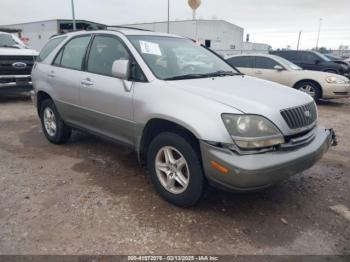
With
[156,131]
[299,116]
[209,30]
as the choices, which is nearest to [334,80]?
[299,116]

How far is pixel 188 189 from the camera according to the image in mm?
3080

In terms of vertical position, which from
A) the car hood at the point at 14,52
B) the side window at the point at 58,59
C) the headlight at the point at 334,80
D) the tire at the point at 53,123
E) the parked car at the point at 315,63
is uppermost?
the side window at the point at 58,59

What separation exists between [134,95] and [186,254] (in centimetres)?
171

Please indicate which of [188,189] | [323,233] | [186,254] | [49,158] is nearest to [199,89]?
[188,189]

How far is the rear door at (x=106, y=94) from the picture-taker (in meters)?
3.62

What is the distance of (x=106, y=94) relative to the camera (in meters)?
3.81

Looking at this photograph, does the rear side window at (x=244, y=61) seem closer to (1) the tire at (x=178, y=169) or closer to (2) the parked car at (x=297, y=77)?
(2) the parked car at (x=297, y=77)

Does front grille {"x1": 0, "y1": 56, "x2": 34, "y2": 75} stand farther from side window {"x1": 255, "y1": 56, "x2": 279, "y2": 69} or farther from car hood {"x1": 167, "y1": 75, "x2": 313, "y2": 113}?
car hood {"x1": 167, "y1": 75, "x2": 313, "y2": 113}

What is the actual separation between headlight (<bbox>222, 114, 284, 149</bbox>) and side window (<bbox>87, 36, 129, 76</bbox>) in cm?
162

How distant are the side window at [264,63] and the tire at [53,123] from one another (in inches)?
277

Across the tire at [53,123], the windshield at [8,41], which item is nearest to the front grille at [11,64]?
the windshield at [8,41]

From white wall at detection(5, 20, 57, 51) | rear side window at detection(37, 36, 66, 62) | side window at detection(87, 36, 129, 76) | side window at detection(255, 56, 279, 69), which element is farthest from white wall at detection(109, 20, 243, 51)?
side window at detection(87, 36, 129, 76)

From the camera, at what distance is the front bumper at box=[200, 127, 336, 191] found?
2646 millimetres

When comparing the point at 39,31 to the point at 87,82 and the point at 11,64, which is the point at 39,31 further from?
the point at 87,82
